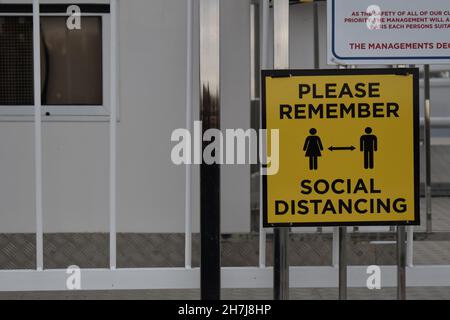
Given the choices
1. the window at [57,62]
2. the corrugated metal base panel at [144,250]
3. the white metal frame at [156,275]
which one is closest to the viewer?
the white metal frame at [156,275]

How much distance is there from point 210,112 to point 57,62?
5.90ft

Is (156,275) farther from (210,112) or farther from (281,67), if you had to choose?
(281,67)

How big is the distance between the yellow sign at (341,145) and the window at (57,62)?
1937 mm

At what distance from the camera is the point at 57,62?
5.61m

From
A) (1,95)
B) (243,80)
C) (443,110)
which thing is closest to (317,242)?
(243,80)

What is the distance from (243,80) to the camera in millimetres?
5547

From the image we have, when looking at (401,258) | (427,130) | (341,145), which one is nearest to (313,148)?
(341,145)

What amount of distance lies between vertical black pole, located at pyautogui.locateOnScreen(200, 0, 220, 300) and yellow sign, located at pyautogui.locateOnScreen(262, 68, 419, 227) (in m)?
0.34

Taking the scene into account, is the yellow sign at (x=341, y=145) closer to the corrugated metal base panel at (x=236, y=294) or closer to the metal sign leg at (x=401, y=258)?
the metal sign leg at (x=401, y=258)

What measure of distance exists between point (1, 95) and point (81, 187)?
0.90 metres

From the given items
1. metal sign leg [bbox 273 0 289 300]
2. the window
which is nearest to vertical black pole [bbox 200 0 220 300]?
metal sign leg [bbox 273 0 289 300]

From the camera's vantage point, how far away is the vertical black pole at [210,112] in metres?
4.26

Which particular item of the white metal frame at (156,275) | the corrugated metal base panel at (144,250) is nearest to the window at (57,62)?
the corrugated metal base panel at (144,250)

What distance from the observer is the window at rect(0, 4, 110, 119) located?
5.60 metres
